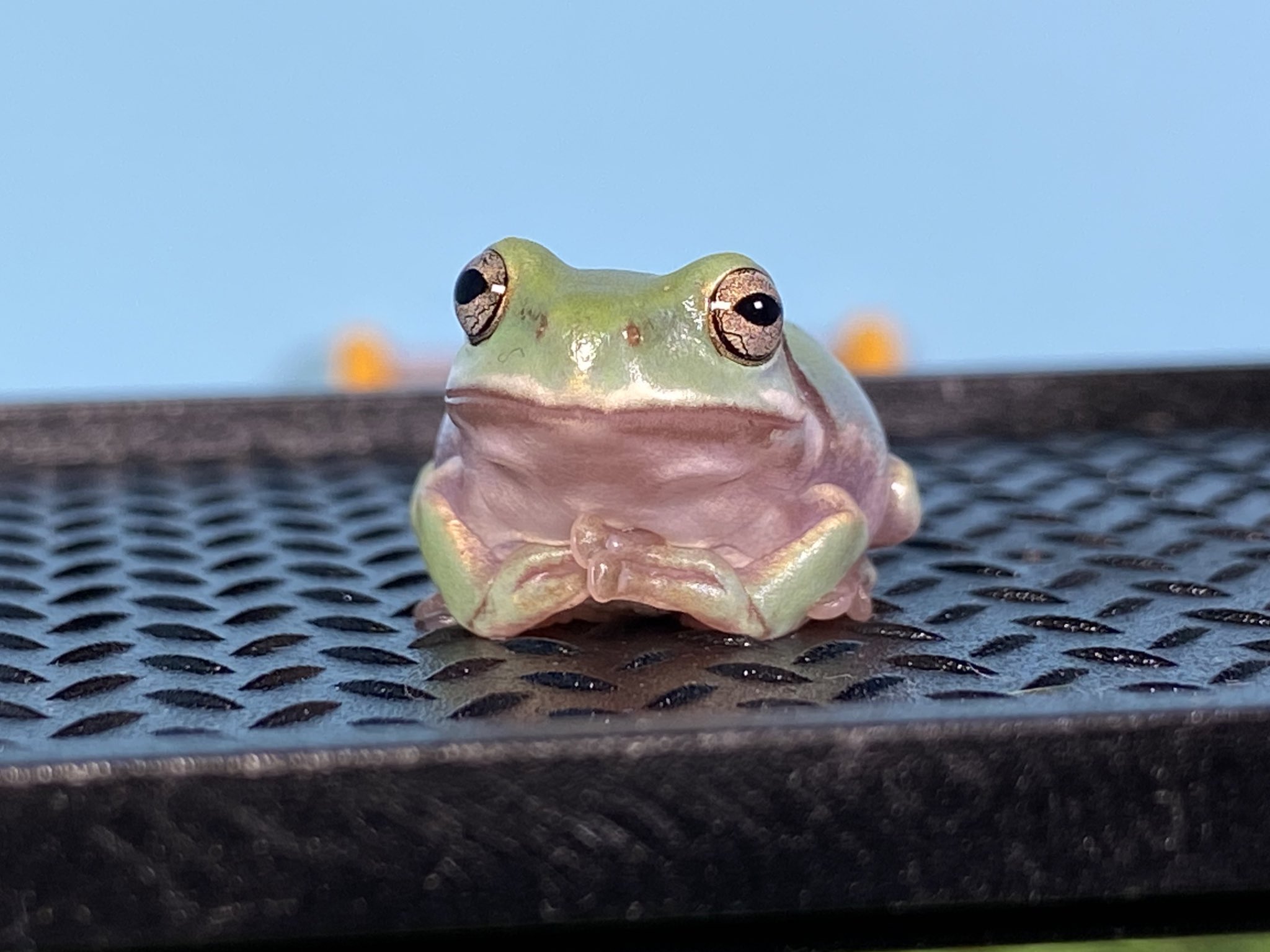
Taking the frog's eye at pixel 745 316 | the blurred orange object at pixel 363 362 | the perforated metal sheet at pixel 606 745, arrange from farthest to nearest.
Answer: the blurred orange object at pixel 363 362 → the frog's eye at pixel 745 316 → the perforated metal sheet at pixel 606 745

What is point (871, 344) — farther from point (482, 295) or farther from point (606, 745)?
point (606, 745)

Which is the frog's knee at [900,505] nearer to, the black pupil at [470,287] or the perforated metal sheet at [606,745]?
the perforated metal sheet at [606,745]

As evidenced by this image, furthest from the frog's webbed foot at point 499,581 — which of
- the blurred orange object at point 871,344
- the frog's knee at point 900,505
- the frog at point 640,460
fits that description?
the blurred orange object at point 871,344

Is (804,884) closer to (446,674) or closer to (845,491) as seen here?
(446,674)

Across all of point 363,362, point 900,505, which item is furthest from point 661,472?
point 363,362

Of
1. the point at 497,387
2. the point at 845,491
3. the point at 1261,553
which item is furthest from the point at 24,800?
the point at 1261,553

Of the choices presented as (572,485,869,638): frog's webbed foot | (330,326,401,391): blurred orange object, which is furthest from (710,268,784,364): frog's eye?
(330,326,401,391): blurred orange object

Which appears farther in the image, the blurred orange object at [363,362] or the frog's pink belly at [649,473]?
the blurred orange object at [363,362]
